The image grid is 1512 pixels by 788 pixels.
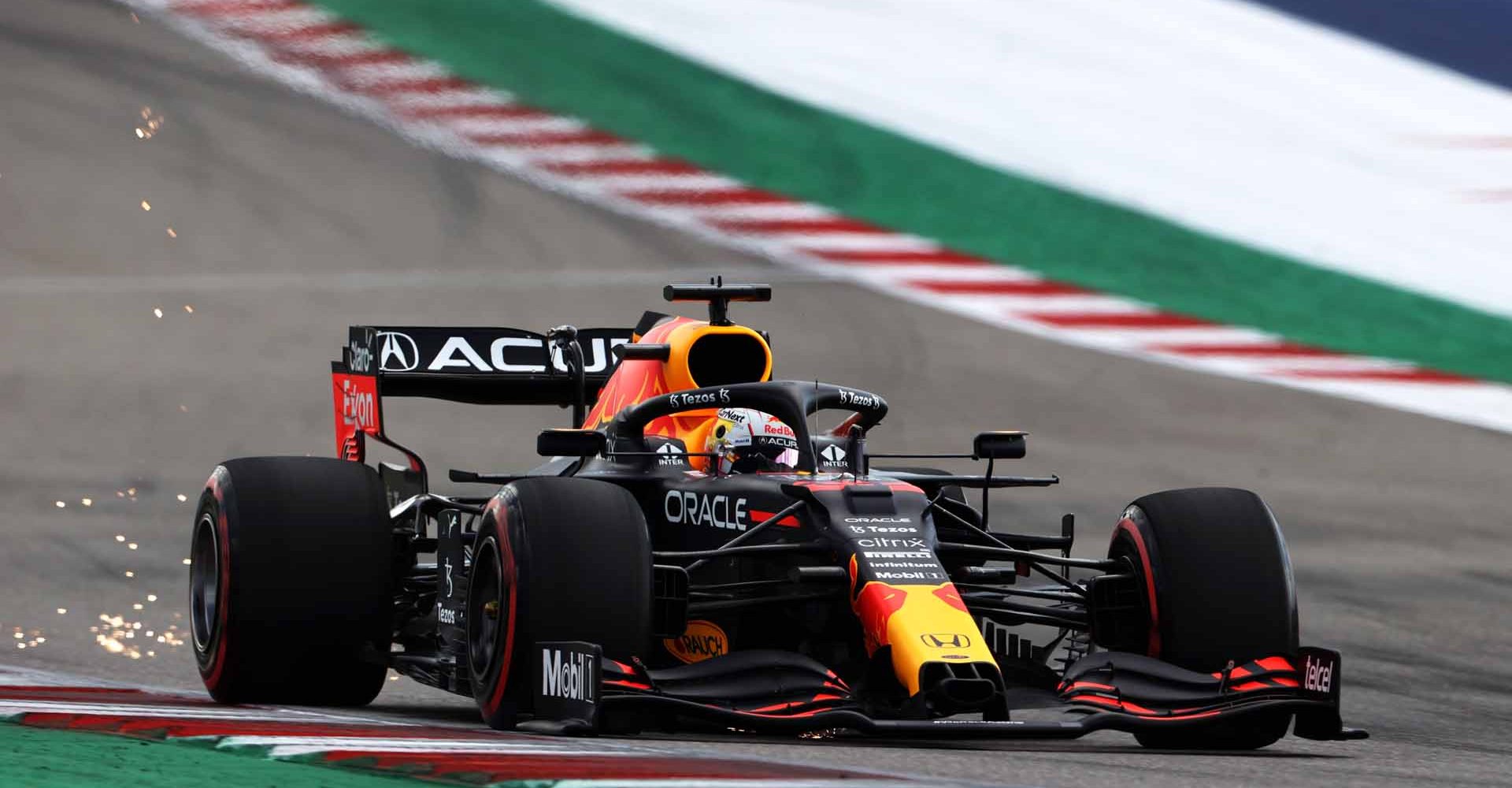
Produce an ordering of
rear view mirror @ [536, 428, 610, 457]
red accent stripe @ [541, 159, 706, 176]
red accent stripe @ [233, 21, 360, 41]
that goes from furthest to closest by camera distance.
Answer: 1. red accent stripe @ [233, 21, 360, 41]
2. red accent stripe @ [541, 159, 706, 176]
3. rear view mirror @ [536, 428, 610, 457]

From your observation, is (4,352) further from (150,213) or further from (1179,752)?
(1179,752)

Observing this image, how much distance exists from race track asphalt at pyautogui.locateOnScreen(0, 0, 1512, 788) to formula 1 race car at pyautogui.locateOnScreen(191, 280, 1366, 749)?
54cm

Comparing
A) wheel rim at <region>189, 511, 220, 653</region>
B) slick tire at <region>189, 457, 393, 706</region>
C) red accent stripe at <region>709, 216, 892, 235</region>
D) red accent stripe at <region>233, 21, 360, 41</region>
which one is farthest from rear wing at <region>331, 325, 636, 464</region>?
red accent stripe at <region>233, 21, 360, 41</region>

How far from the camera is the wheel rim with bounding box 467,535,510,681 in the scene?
8.62 meters

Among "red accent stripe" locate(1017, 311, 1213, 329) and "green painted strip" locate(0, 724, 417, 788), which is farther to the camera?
"red accent stripe" locate(1017, 311, 1213, 329)

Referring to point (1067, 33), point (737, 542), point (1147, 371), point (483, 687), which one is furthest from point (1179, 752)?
point (1067, 33)

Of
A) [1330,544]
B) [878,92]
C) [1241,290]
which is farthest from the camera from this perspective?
[878,92]

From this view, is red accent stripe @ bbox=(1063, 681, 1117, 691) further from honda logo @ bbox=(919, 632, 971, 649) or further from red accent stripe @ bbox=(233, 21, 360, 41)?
red accent stripe @ bbox=(233, 21, 360, 41)

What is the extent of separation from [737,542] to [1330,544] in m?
6.31

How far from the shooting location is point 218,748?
745 centimetres

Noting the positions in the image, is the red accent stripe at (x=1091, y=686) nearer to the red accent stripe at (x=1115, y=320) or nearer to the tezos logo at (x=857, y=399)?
the tezos logo at (x=857, y=399)

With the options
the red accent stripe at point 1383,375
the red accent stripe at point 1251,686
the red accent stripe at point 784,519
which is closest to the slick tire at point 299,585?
the red accent stripe at point 784,519

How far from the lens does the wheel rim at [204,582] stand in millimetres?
10117

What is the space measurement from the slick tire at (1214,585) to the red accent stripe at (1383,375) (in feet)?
27.9
